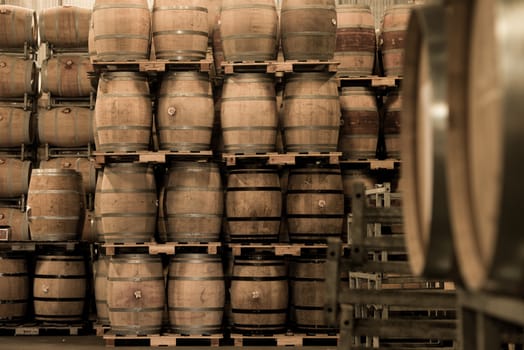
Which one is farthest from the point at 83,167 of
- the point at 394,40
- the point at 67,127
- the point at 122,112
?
the point at 394,40

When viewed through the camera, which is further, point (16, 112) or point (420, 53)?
point (16, 112)

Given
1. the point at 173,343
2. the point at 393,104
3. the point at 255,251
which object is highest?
the point at 393,104

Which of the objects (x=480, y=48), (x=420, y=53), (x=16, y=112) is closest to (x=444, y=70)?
(x=480, y=48)

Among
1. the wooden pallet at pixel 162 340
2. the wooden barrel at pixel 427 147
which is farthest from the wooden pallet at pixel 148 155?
the wooden barrel at pixel 427 147

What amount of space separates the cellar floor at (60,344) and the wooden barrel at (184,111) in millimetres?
2326

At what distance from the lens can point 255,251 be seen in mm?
Result: 10219

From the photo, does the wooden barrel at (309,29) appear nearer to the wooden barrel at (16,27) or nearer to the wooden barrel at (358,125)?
the wooden barrel at (358,125)

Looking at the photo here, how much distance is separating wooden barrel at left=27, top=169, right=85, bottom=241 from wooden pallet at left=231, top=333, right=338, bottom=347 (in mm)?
2713

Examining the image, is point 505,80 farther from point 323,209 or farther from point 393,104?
point 393,104

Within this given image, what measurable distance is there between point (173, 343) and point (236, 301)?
0.84m

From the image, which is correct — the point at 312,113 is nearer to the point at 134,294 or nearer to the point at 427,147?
the point at 134,294

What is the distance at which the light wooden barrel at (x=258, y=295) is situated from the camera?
990 centimetres

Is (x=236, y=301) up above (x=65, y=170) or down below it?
below

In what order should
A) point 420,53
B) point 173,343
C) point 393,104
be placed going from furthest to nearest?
point 393,104 → point 173,343 → point 420,53
